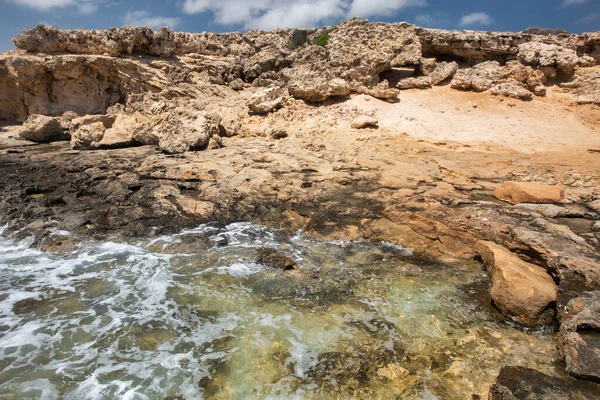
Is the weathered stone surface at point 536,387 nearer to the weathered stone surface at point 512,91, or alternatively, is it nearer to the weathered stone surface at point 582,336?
the weathered stone surface at point 582,336

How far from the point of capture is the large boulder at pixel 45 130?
11.6 m

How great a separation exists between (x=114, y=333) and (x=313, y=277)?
2133mm

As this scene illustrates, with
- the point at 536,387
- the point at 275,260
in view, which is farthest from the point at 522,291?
the point at 275,260

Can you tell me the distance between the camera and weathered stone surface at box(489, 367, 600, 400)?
238 centimetres

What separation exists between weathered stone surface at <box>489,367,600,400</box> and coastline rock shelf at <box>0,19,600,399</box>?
0.06 feet

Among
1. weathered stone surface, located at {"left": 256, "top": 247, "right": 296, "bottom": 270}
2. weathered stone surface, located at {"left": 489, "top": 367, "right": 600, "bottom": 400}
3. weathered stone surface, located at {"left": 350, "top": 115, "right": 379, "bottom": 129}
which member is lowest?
weathered stone surface, located at {"left": 489, "top": 367, "right": 600, "bottom": 400}

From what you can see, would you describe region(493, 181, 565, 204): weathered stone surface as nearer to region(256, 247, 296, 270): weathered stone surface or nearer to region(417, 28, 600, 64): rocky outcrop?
region(256, 247, 296, 270): weathered stone surface

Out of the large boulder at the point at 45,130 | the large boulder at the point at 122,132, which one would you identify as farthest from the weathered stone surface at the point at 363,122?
the large boulder at the point at 45,130

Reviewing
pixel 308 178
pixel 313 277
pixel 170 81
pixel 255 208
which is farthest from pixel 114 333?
pixel 170 81

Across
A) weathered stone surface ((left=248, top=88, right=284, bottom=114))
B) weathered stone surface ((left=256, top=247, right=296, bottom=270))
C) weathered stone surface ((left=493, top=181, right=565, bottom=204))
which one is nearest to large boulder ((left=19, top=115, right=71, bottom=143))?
weathered stone surface ((left=248, top=88, right=284, bottom=114))

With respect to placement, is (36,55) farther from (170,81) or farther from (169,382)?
(169,382)

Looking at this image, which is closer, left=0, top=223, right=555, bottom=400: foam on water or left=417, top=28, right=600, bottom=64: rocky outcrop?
left=0, top=223, right=555, bottom=400: foam on water

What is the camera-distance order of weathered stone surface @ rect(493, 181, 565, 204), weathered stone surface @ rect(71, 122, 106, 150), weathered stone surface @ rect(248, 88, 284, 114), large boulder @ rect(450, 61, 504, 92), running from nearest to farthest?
weathered stone surface @ rect(493, 181, 565, 204)
weathered stone surface @ rect(71, 122, 106, 150)
weathered stone surface @ rect(248, 88, 284, 114)
large boulder @ rect(450, 61, 504, 92)

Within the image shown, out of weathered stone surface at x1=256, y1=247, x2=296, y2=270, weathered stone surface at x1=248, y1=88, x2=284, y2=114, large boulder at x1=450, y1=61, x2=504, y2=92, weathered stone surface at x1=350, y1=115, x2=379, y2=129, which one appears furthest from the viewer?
large boulder at x1=450, y1=61, x2=504, y2=92
